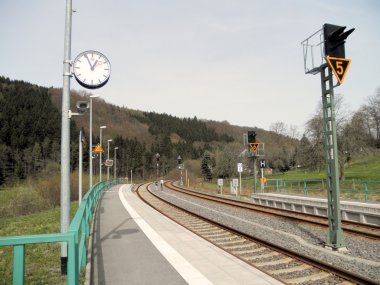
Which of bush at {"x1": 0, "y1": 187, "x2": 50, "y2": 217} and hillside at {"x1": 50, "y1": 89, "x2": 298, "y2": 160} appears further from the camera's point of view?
hillside at {"x1": 50, "y1": 89, "x2": 298, "y2": 160}

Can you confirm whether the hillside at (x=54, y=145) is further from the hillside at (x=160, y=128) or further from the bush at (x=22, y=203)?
the bush at (x=22, y=203)

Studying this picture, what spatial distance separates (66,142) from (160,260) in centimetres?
323

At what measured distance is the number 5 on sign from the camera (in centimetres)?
945

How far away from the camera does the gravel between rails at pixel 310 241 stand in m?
7.77

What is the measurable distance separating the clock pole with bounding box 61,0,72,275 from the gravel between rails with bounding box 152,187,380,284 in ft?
19.4

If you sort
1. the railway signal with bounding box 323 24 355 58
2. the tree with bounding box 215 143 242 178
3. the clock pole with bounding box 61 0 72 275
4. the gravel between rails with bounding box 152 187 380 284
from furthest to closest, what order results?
the tree with bounding box 215 143 242 178 < the railway signal with bounding box 323 24 355 58 < the gravel between rails with bounding box 152 187 380 284 < the clock pole with bounding box 61 0 72 275

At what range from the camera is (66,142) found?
6.58 metres

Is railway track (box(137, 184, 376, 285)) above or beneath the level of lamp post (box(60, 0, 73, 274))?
beneath

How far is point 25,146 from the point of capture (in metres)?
95.5

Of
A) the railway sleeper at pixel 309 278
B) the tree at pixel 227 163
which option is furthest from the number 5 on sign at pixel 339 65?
the tree at pixel 227 163

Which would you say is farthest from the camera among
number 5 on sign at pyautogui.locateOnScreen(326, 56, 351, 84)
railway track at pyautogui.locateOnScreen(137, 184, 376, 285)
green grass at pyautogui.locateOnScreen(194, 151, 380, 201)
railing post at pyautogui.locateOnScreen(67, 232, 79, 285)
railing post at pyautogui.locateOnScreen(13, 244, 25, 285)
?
green grass at pyautogui.locateOnScreen(194, 151, 380, 201)

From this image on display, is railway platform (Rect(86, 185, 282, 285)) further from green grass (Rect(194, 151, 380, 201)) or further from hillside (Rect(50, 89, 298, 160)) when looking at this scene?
hillside (Rect(50, 89, 298, 160))

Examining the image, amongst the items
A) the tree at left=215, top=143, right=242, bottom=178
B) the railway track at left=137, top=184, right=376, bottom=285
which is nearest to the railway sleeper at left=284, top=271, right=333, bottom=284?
the railway track at left=137, top=184, right=376, bottom=285

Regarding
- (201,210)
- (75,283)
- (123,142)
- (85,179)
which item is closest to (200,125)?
(123,142)
